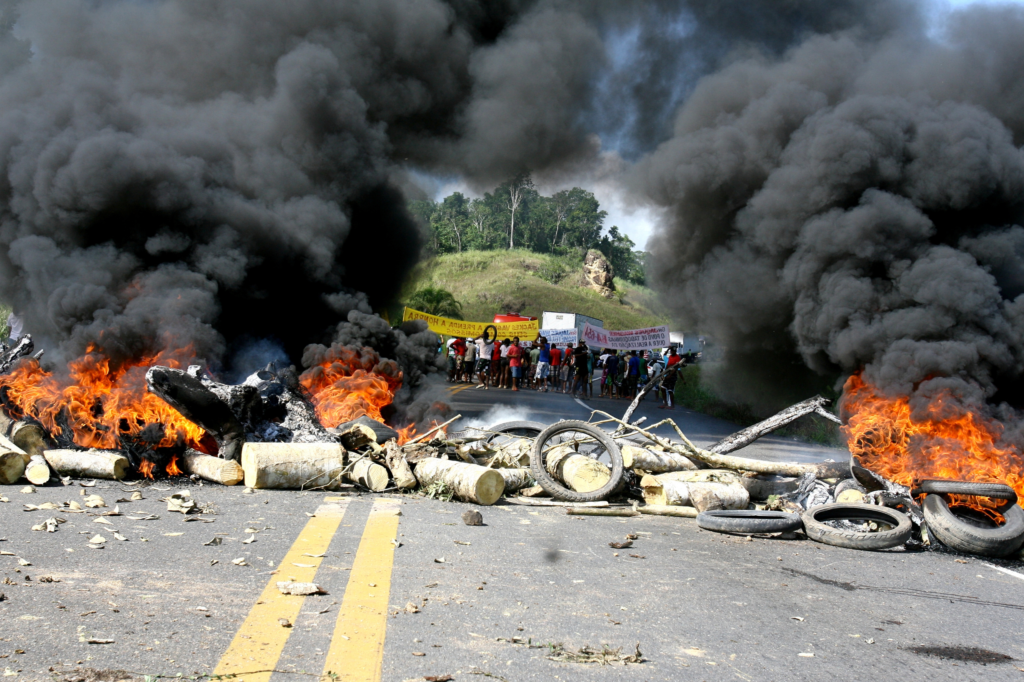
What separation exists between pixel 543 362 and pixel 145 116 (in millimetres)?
12862

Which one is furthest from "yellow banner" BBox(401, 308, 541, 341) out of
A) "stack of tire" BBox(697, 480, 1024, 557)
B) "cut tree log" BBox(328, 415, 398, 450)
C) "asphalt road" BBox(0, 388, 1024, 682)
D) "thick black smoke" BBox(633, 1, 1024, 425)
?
"asphalt road" BBox(0, 388, 1024, 682)

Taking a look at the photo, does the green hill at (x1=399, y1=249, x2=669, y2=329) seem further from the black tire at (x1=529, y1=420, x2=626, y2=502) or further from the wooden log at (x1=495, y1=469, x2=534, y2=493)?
the wooden log at (x1=495, y1=469, x2=534, y2=493)

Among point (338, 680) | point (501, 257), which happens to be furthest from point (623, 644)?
point (501, 257)

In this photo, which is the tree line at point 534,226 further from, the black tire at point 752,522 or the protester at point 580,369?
the black tire at point 752,522

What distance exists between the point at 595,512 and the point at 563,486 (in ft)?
2.79

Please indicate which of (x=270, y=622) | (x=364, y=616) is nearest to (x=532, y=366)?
(x=364, y=616)

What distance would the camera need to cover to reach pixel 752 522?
5.66 metres

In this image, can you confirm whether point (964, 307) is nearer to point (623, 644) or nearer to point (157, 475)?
point (623, 644)

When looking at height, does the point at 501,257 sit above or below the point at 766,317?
above

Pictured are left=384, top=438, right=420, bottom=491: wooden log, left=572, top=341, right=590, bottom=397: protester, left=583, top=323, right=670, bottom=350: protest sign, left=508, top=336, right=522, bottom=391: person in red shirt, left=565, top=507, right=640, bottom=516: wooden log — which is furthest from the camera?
left=583, top=323, right=670, bottom=350: protest sign

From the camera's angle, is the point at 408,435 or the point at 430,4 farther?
the point at 430,4

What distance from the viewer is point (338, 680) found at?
2.45 metres

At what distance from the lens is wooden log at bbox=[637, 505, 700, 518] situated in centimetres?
628

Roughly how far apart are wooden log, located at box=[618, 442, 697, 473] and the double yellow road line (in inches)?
132
